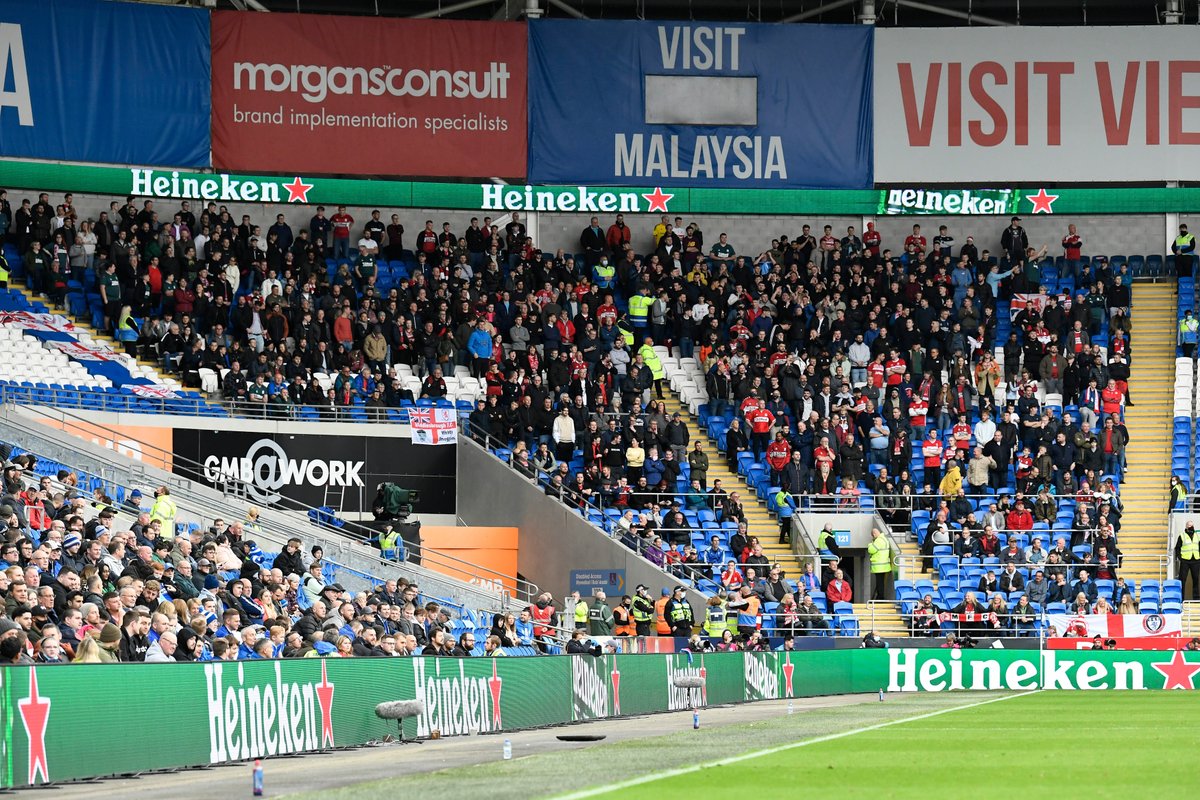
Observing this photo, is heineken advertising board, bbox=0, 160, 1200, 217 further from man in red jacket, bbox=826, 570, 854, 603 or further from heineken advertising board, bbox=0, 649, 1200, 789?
heineken advertising board, bbox=0, 649, 1200, 789

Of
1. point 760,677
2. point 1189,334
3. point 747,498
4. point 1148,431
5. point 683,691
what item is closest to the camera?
point 683,691

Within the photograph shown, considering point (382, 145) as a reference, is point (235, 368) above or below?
below

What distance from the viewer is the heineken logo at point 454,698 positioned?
1895cm

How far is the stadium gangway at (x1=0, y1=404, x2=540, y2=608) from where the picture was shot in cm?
3023

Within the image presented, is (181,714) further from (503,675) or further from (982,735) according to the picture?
(982,735)

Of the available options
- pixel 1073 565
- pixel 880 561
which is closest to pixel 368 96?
pixel 880 561

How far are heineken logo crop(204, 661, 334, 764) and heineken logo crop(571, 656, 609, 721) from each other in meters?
5.36

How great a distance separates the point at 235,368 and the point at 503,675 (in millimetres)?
16790

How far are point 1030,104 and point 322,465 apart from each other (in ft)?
63.9

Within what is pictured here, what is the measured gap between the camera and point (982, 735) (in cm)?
1875

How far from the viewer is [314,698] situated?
1700cm

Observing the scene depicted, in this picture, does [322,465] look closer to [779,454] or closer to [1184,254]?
[779,454]

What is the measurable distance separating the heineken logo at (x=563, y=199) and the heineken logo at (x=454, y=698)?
78.1ft

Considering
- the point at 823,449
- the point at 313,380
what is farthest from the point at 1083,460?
the point at 313,380
